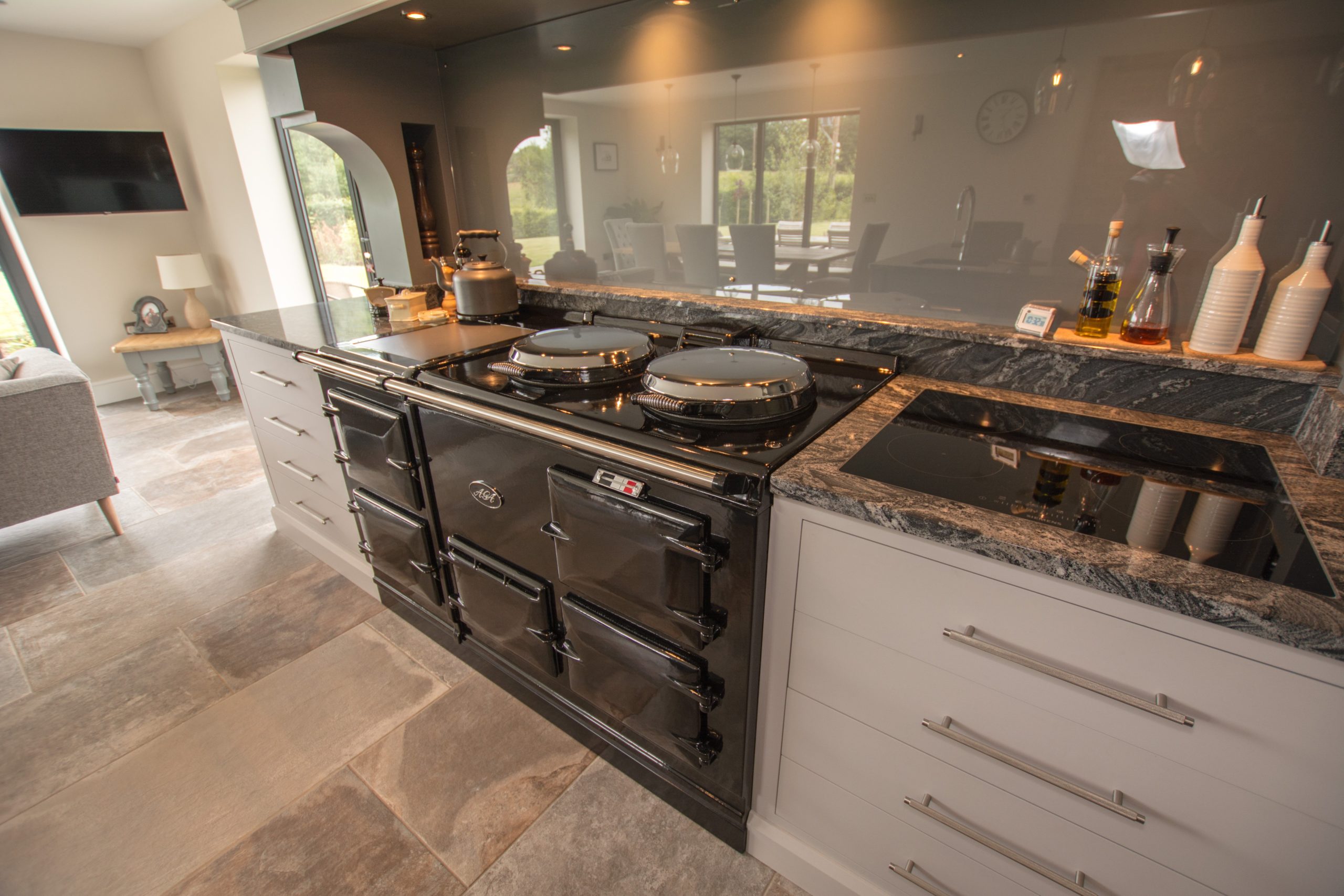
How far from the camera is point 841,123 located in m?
1.40

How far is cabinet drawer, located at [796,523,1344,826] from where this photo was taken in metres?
0.67

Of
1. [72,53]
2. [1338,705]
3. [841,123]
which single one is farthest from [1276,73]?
[72,53]

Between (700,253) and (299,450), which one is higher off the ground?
(700,253)

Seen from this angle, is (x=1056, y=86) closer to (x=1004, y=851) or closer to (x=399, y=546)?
(x=1004, y=851)

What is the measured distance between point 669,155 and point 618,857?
1.79 metres

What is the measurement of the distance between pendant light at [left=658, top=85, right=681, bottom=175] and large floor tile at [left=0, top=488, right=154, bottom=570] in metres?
2.84

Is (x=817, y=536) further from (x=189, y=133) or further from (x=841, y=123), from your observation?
(x=189, y=133)

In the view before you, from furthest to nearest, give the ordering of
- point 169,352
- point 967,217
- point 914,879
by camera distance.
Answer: point 169,352 < point 967,217 < point 914,879

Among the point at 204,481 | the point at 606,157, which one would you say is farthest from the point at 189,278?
the point at 606,157

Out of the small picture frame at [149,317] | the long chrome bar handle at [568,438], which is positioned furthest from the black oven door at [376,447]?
the small picture frame at [149,317]

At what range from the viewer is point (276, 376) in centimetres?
204

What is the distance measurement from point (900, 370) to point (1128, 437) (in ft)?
1.56

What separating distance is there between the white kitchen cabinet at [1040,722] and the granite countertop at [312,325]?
1.58 meters

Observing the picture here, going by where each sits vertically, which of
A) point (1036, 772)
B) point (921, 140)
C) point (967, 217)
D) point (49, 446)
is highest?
point (921, 140)
